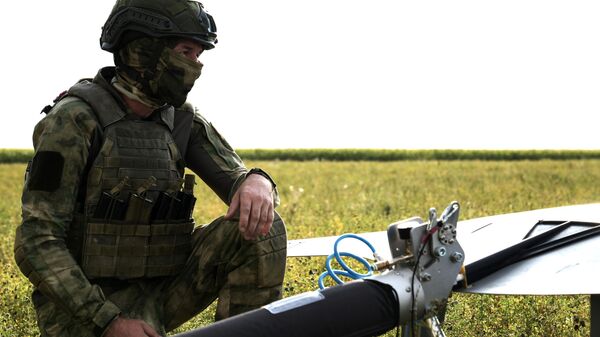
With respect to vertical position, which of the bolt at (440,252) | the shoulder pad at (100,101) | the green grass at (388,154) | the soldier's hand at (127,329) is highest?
the shoulder pad at (100,101)

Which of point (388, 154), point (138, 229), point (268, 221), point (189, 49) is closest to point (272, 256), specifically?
point (268, 221)

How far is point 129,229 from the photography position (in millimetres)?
4766

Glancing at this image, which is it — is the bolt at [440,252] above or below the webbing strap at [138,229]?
above

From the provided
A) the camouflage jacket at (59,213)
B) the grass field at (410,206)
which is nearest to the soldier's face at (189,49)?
the camouflage jacket at (59,213)

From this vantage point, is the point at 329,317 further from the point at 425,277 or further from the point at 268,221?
the point at 268,221

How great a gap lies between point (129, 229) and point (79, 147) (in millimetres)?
496

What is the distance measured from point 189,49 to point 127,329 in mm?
1487

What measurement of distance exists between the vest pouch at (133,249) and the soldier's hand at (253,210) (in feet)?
1.64

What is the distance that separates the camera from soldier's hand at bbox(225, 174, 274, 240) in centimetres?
441

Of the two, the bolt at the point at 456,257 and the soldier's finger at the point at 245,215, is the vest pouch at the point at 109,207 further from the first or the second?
the bolt at the point at 456,257

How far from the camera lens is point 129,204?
4711 mm

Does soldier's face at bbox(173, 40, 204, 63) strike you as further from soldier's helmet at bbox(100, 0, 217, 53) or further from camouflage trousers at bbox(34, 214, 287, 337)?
camouflage trousers at bbox(34, 214, 287, 337)

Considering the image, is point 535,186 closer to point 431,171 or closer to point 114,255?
point 431,171

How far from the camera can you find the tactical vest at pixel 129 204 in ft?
15.4
